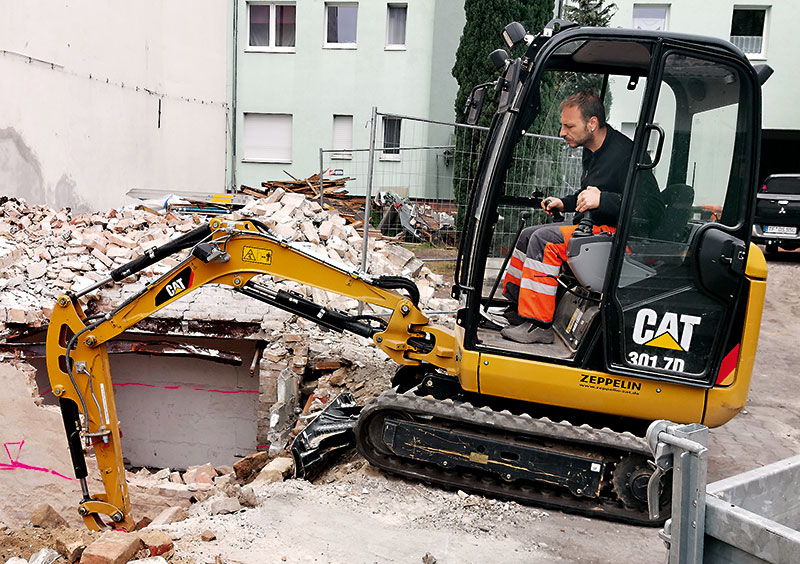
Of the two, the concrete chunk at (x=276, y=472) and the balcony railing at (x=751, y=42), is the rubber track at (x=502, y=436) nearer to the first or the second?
the concrete chunk at (x=276, y=472)

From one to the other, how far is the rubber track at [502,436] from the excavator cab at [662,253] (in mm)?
153

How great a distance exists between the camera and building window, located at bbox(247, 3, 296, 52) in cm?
1922

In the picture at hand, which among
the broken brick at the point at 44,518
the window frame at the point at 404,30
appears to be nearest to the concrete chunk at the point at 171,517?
the broken brick at the point at 44,518

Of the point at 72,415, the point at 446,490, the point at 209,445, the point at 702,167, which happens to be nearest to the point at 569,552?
the point at 446,490

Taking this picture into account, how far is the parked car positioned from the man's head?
33.3 feet

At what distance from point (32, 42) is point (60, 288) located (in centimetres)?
576

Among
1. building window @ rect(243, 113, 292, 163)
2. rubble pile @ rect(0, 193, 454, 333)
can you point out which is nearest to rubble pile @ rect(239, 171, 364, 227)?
rubble pile @ rect(0, 193, 454, 333)

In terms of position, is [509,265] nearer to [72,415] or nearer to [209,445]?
[72,415]

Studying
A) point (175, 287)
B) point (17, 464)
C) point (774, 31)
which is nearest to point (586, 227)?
point (175, 287)

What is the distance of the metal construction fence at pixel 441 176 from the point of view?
5.91 meters

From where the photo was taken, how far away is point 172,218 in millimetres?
10875

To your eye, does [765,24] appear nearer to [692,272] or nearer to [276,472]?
[692,272]

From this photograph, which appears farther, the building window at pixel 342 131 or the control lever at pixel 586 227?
the building window at pixel 342 131

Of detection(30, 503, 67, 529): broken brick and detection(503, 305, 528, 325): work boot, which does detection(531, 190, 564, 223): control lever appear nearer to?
detection(503, 305, 528, 325): work boot
